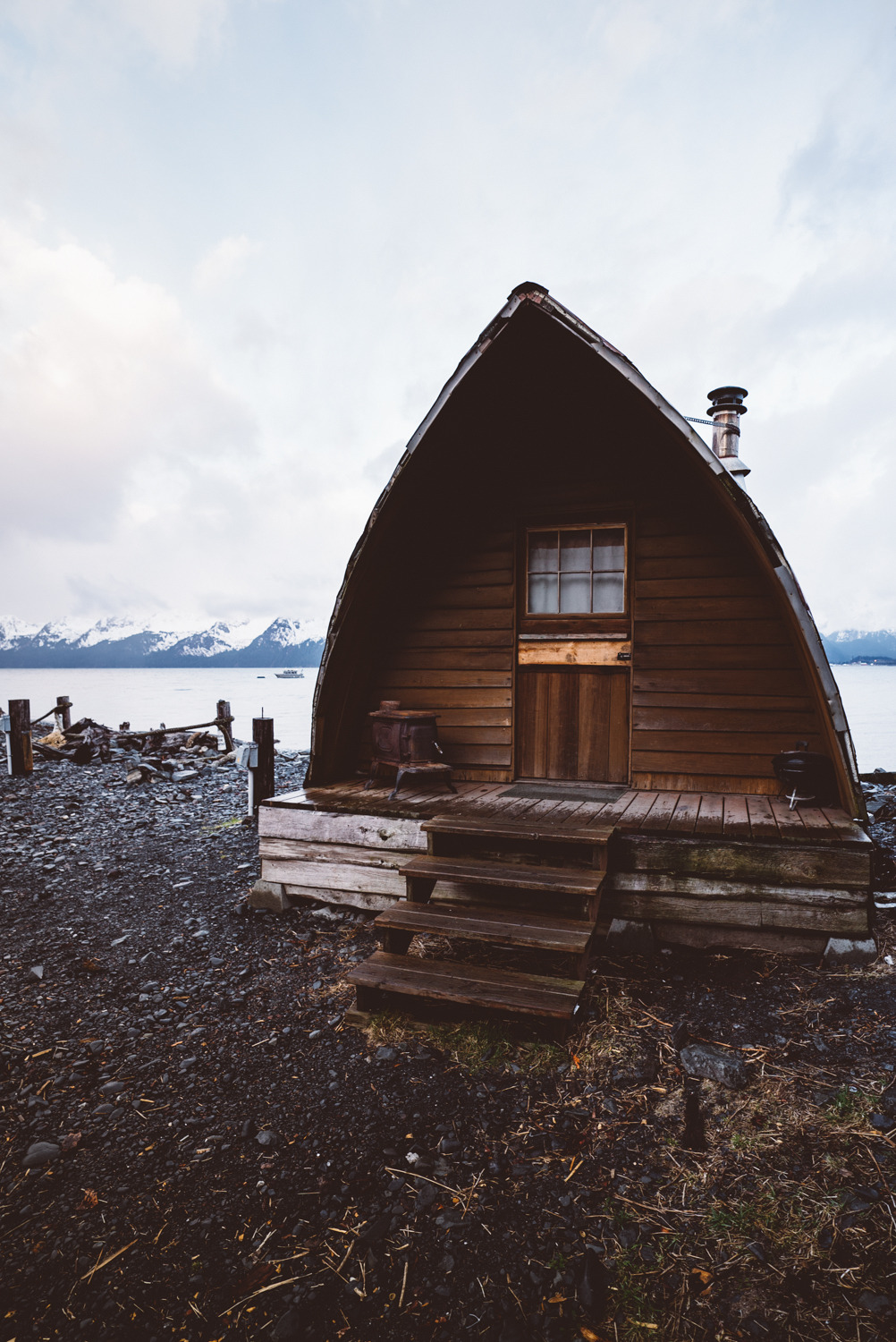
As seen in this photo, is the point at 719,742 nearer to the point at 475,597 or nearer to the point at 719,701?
the point at 719,701

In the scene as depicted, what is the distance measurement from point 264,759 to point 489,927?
4.11m

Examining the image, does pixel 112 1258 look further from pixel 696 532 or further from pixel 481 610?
pixel 696 532

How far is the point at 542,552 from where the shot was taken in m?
6.11

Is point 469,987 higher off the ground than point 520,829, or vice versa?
point 520,829

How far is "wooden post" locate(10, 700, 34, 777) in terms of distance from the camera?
34.8 ft

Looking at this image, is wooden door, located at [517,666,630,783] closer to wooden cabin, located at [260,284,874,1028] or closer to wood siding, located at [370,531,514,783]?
wooden cabin, located at [260,284,874,1028]

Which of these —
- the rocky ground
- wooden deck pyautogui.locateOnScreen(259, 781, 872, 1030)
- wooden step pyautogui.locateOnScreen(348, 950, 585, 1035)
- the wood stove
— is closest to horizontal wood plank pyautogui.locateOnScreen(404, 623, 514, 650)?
the wood stove

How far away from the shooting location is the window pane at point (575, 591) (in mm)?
5992

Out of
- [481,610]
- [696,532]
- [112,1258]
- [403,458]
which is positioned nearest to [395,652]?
[481,610]

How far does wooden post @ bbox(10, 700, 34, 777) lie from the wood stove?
317 inches

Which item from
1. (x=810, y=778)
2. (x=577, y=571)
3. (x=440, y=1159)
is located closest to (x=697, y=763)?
(x=810, y=778)

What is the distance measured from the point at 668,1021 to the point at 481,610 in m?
3.77

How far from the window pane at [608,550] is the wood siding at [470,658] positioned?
30.7 inches

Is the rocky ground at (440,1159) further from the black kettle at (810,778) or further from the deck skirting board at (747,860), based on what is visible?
the black kettle at (810,778)
